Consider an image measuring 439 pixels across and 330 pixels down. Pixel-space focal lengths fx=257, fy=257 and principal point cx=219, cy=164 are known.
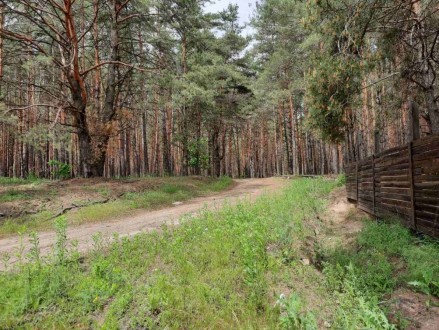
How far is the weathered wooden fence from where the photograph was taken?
4.29 metres

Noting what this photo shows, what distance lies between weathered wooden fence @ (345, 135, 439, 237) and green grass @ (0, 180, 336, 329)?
2389mm

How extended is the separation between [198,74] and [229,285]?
56.9ft

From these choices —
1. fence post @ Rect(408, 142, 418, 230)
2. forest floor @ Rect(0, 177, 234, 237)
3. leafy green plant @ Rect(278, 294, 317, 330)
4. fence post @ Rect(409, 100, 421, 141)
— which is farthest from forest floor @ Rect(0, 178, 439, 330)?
forest floor @ Rect(0, 177, 234, 237)

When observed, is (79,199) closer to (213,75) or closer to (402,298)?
(402,298)

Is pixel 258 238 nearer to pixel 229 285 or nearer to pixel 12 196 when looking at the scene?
pixel 229 285

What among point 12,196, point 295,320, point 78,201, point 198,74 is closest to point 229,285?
point 295,320

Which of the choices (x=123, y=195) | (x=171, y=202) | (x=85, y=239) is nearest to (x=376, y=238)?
(x=85, y=239)

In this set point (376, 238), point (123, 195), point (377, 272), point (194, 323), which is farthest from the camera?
point (123, 195)

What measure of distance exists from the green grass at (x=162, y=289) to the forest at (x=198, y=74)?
506 centimetres

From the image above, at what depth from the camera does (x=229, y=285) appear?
3471 millimetres

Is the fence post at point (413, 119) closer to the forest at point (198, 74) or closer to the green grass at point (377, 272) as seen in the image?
the forest at point (198, 74)

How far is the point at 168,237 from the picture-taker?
5.51 m

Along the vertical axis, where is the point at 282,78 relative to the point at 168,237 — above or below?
above

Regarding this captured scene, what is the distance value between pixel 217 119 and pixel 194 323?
24742 millimetres
